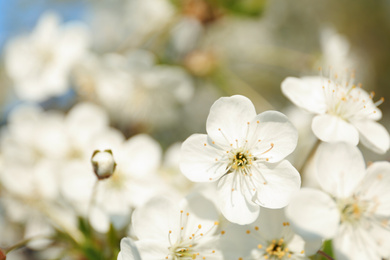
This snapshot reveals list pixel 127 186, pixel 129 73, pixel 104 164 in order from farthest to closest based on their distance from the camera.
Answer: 1. pixel 129 73
2. pixel 127 186
3. pixel 104 164

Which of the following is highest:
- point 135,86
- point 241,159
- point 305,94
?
point 135,86

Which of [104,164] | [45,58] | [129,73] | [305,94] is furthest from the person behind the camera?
[45,58]

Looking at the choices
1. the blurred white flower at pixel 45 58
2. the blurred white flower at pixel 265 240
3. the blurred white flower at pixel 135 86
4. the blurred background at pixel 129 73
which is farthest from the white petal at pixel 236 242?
the blurred white flower at pixel 45 58

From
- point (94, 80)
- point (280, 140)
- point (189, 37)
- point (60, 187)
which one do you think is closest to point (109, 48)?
point (189, 37)

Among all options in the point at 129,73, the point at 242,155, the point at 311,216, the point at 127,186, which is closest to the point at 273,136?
the point at 242,155

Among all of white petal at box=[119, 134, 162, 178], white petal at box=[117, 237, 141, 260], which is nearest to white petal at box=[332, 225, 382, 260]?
white petal at box=[117, 237, 141, 260]

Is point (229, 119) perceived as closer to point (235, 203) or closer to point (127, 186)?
point (235, 203)

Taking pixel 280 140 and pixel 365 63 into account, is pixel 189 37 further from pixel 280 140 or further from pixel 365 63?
pixel 365 63

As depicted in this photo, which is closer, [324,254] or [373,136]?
[324,254]
